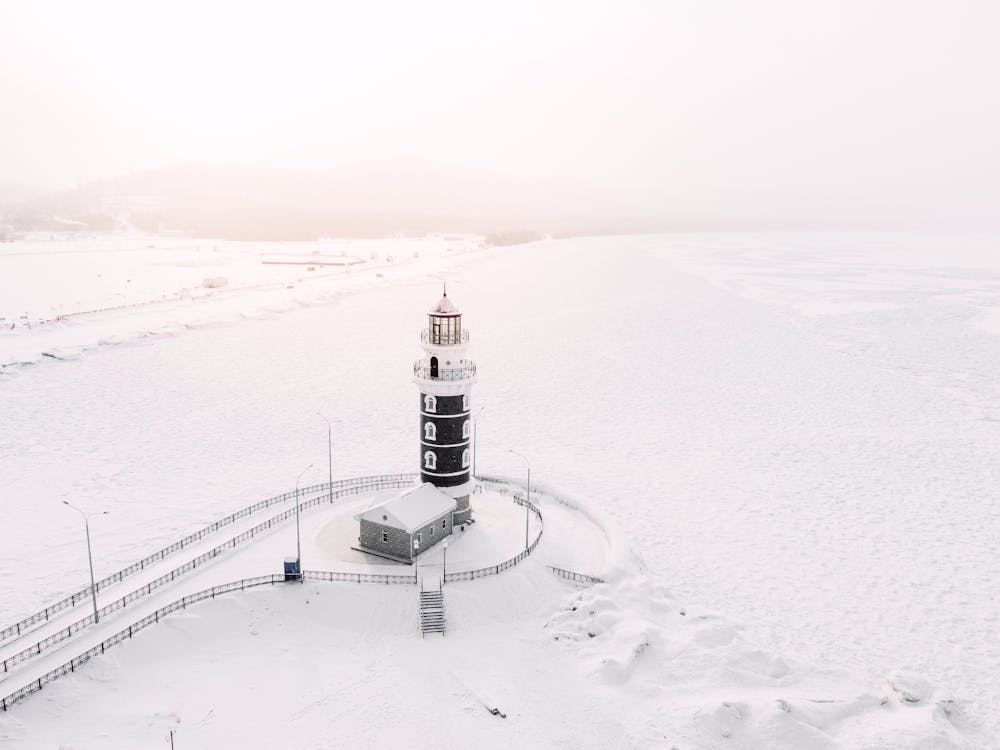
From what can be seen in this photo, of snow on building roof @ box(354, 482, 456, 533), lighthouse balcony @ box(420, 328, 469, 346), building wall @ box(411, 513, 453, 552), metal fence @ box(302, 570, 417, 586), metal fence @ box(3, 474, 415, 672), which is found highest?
lighthouse balcony @ box(420, 328, 469, 346)

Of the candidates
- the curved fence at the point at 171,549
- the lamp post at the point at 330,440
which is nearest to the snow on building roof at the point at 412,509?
the lamp post at the point at 330,440

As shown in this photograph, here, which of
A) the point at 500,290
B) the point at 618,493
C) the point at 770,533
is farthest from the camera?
the point at 500,290

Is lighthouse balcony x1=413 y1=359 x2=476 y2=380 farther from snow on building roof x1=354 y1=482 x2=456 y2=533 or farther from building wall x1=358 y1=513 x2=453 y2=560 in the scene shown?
building wall x1=358 y1=513 x2=453 y2=560

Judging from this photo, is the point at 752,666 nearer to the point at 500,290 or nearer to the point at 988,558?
the point at 988,558

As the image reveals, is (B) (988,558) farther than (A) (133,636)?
Yes

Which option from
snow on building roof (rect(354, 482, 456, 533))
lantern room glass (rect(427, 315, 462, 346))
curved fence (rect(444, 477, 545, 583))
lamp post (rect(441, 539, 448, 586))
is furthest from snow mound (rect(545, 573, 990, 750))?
lantern room glass (rect(427, 315, 462, 346))

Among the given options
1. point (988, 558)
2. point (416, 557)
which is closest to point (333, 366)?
point (416, 557)

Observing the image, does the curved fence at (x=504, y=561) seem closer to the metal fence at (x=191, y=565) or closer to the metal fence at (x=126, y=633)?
the metal fence at (x=191, y=565)
